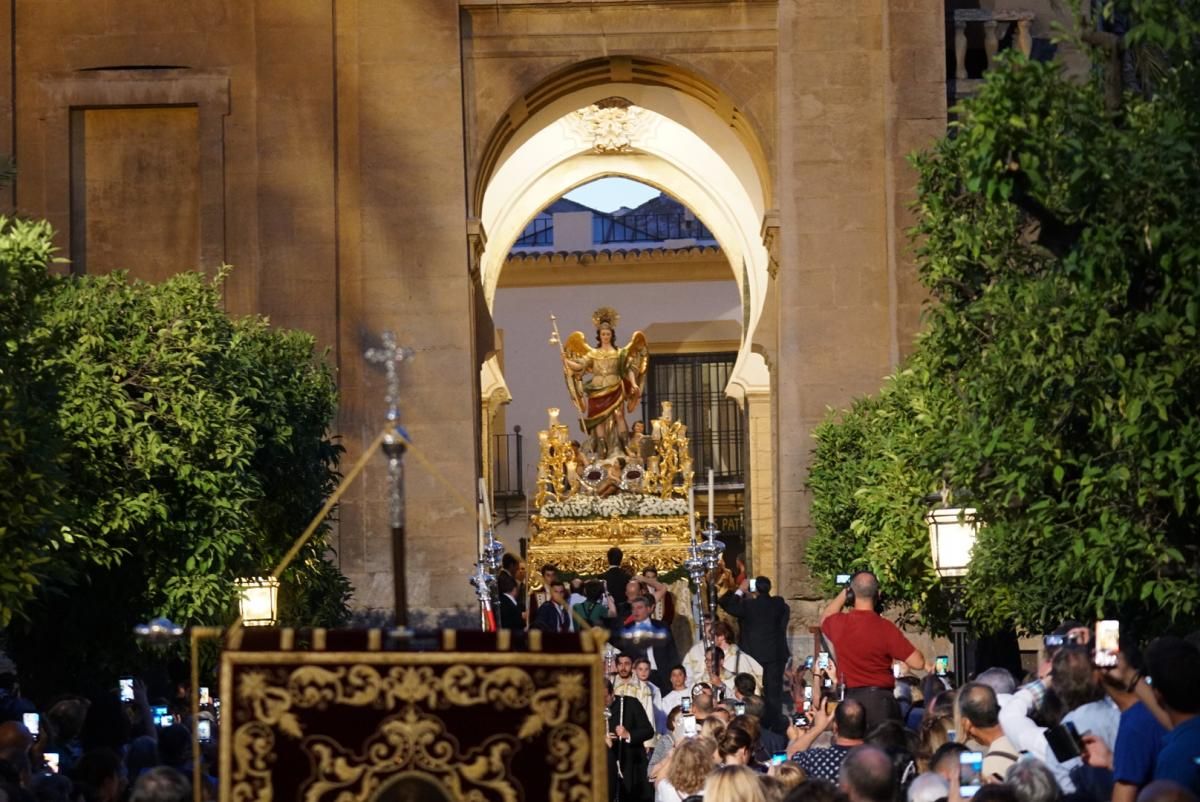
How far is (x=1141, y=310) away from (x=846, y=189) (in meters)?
13.1

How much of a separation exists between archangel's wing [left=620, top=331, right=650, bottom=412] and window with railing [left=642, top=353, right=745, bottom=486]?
7.15 m

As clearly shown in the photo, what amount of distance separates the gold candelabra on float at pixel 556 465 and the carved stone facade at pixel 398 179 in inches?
178

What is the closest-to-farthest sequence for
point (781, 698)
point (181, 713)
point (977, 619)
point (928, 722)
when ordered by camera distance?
point (928, 722) → point (977, 619) → point (181, 713) → point (781, 698)

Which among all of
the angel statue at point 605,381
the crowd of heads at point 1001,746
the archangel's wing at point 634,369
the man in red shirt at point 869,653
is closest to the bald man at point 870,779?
the crowd of heads at point 1001,746

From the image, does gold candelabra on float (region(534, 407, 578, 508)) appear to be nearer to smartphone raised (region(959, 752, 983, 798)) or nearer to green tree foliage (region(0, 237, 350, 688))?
green tree foliage (region(0, 237, 350, 688))

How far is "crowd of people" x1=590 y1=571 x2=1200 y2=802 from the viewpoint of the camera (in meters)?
7.57

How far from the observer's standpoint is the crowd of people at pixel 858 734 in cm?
759

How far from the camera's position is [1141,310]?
1201cm

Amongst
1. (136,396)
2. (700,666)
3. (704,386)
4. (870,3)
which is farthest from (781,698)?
(704,386)

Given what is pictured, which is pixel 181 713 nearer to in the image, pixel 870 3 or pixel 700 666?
pixel 700 666

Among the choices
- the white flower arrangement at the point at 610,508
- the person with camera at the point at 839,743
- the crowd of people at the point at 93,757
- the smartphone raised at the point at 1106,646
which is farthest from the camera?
the white flower arrangement at the point at 610,508

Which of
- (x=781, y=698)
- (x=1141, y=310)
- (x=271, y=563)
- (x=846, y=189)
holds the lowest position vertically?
(x=781, y=698)

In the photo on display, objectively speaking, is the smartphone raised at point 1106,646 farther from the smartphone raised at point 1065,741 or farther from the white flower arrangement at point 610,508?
the white flower arrangement at point 610,508

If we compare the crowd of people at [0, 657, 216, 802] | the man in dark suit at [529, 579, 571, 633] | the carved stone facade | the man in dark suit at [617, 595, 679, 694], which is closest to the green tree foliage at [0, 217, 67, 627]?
the crowd of people at [0, 657, 216, 802]
